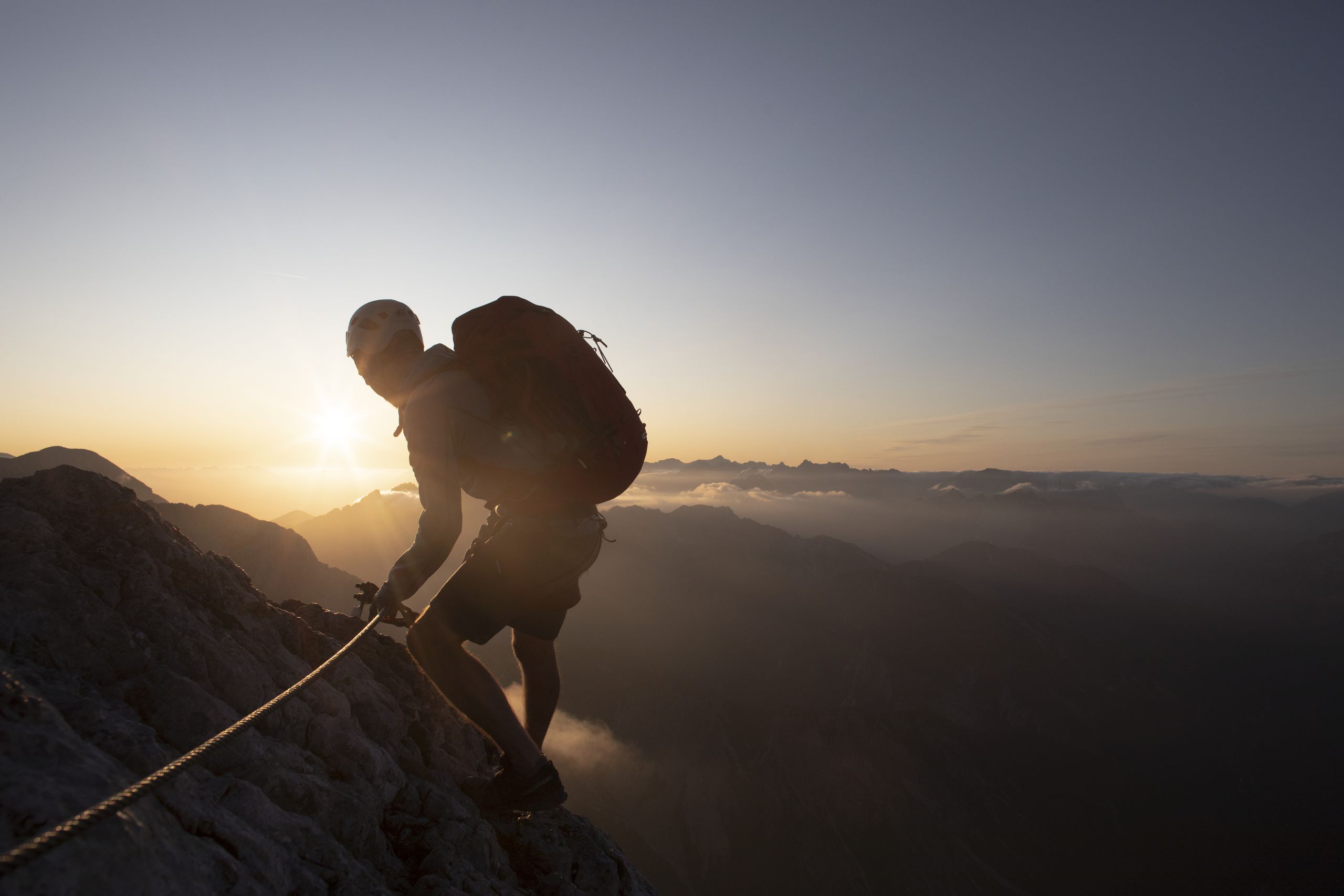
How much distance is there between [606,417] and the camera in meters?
4.43

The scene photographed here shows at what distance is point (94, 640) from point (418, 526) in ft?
8.05

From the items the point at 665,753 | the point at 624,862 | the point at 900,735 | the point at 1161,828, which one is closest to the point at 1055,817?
the point at 1161,828

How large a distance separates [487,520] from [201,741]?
2.41 meters

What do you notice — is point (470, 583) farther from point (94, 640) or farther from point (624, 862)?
point (624, 862)

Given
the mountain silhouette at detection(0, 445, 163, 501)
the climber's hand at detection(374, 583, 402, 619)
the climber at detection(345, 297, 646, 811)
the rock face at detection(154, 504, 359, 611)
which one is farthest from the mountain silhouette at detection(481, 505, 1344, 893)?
the climber's hand at detection(374, 583, 402, 619)

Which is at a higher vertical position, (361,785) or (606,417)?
(606,417)

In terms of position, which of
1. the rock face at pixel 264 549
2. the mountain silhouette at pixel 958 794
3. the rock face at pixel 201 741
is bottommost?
the mountain silhouette at pixel 958 794

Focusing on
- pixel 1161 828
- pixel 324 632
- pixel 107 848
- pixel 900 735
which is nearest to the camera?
pixel 107 848

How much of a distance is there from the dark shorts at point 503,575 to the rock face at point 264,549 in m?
86.2

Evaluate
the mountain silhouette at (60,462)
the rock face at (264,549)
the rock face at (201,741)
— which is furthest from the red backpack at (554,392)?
the rock face at (264,549)

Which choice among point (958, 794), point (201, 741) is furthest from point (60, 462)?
point (958, 794)

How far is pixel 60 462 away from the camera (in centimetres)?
4341

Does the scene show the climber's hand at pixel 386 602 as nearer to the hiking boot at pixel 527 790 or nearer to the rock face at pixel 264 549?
the hiking boot at pixel 527 790

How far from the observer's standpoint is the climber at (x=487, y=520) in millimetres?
3990
